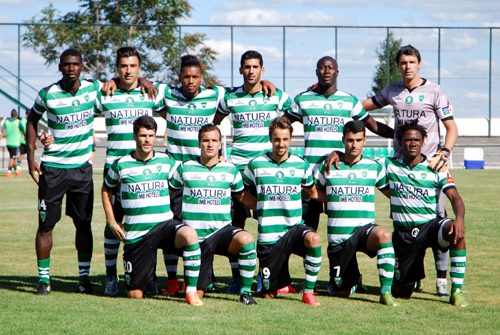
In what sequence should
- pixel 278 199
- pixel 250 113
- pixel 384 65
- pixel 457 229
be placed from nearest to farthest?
pixel 457 229
pixel 278 199
pixel 250 113
pixel 384 65

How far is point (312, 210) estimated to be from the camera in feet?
20.0

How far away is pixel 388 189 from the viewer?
565 cm

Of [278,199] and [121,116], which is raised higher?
[121,116]

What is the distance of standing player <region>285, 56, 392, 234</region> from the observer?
5.87 m

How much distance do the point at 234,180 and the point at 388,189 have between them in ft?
4.85

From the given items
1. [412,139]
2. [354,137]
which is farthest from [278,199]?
[412,139]

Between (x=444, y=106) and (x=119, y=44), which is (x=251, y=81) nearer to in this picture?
(x=444, y=106)

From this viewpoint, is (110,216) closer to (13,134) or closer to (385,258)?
(385,258)

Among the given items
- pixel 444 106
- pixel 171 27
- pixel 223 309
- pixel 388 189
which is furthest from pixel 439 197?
pixel 171 27

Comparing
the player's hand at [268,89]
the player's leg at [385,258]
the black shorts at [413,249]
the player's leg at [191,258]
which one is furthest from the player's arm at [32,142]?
the black shorts at [413,249]

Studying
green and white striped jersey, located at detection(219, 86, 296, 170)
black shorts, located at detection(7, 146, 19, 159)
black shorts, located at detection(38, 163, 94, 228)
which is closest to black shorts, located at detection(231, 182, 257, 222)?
green and white striped jersey, located at detection(219, 86, 296, 170)

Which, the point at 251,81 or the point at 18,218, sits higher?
the point at 251,81

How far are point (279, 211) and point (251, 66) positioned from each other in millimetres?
1511

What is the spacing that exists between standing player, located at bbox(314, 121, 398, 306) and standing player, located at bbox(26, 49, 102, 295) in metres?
2.37
